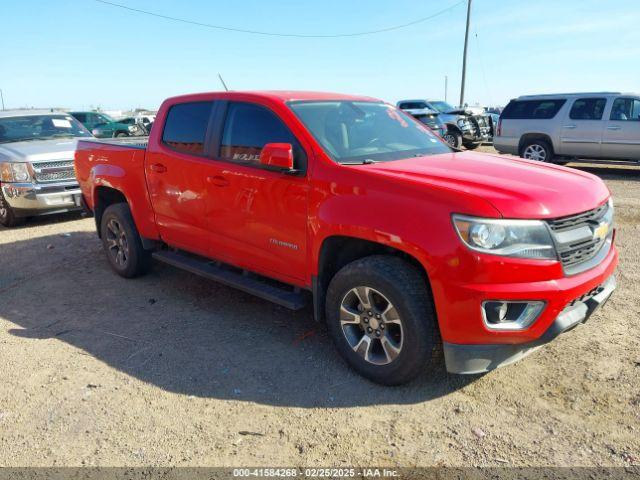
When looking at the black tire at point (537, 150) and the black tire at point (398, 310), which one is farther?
the black tire at point (537, 150)

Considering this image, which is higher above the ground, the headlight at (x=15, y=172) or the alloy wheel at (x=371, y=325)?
the headlight at (x=15, y=172)

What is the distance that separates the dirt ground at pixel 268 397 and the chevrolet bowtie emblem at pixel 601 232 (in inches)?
35.2

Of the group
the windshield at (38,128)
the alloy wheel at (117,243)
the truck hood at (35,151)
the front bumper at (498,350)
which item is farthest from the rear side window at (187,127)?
the windshield at (38,128)

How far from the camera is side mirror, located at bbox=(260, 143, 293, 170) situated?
341cm

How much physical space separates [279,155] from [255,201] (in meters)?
0.55

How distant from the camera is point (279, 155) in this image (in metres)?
3.42

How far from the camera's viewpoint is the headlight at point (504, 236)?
9.00 feet

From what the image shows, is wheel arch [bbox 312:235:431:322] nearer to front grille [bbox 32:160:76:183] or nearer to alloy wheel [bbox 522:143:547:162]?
front grille [bbox 32:160:76:183]

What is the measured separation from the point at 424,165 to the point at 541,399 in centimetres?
165

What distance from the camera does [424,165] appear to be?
350 cm

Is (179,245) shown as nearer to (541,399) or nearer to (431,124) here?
(541,399)

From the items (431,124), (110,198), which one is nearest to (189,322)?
(110,198)

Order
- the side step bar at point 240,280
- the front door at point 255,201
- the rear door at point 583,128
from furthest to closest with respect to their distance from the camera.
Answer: the rear door at point 583,128, the side step bar at point 240,280, the front door at point 255,201

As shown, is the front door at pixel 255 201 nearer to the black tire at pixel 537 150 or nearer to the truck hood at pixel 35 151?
the truck hood at pixel 35 151
